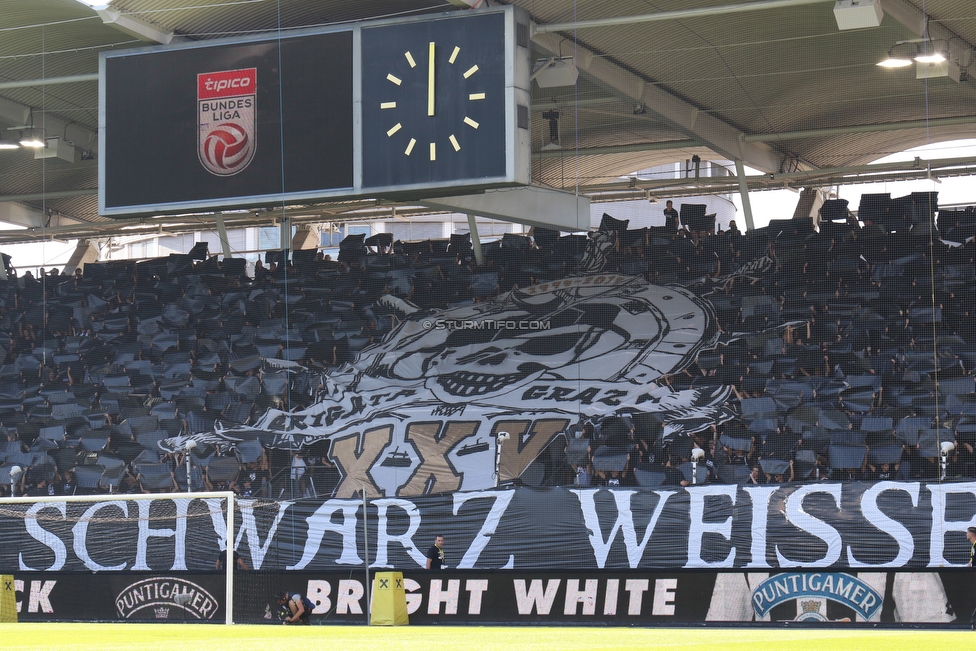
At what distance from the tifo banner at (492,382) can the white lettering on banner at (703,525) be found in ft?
→ 16.4

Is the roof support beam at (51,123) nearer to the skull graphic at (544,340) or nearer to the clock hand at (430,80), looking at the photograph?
the skull graphic at (544,340)

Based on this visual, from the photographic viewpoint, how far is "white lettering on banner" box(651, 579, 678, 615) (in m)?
12.5

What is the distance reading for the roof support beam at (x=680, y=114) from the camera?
16.6 meters

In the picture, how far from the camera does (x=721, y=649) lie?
8297mm

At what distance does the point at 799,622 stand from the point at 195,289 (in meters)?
13.0

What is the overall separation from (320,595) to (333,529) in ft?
2.77

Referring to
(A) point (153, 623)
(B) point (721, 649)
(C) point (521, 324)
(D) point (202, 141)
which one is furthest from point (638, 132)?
(B) point (721, 649)

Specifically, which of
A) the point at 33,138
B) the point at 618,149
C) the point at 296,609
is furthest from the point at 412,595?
the point at 33,138

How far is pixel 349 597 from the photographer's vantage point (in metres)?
13.4

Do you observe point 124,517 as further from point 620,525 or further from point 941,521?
point 941,521

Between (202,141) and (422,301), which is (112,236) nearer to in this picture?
(422,301)

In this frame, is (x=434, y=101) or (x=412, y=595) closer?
(x=412, y=595)

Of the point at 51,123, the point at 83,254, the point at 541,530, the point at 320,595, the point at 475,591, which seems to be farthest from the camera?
the point at 83,254

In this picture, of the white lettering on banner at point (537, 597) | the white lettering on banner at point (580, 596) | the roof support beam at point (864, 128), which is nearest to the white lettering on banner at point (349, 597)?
the white lettering on banner at point (537, 597)
